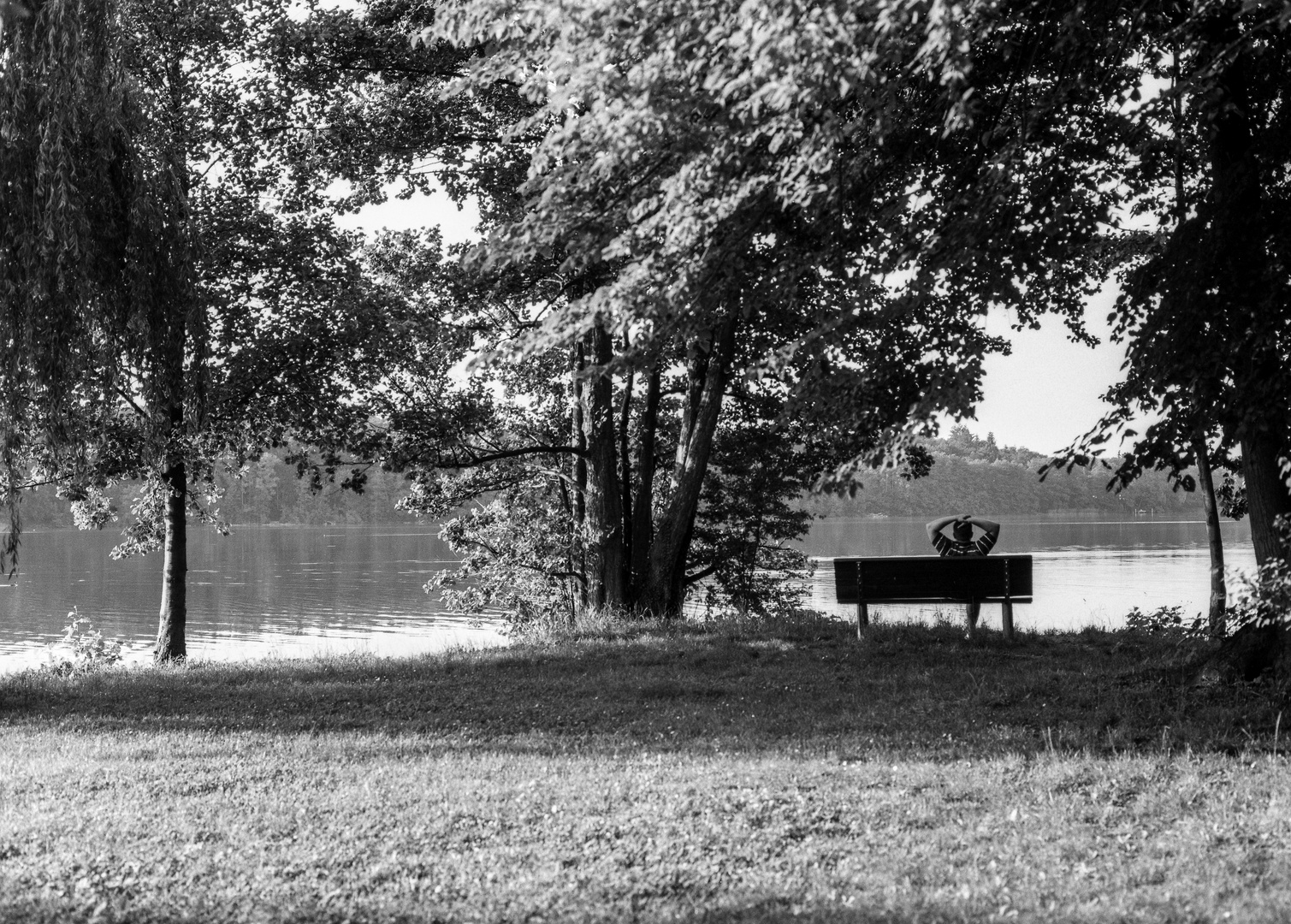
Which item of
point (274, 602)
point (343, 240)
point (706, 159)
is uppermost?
point (343, 240)

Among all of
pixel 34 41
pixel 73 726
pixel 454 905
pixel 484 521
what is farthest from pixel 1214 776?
pixel 484 521

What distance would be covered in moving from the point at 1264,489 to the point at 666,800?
580 centimetres

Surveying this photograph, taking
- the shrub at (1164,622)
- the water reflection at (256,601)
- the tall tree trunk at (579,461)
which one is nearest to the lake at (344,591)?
the water reflection at (256,601)

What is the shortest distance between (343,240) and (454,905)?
13.6 m

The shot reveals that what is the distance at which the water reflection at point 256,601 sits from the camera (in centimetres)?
2836

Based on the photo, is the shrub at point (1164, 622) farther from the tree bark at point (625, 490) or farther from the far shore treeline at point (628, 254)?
the tree bark at point (625, 490)

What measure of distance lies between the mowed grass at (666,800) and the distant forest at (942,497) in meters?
75.9

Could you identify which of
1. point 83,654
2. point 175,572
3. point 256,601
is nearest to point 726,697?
point 175,572

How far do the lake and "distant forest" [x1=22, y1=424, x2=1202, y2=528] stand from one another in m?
16.1

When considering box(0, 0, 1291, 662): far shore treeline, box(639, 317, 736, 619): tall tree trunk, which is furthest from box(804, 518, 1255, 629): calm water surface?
box(639, 317, 736, 619): tall tree trunk

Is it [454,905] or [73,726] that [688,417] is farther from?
[454,905]

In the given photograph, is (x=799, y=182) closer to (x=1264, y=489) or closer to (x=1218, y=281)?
(x=1218, y=281)

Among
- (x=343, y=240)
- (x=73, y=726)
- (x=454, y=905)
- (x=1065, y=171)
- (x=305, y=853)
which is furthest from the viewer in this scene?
(x=343, y=240)

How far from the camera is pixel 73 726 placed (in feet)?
31.9
